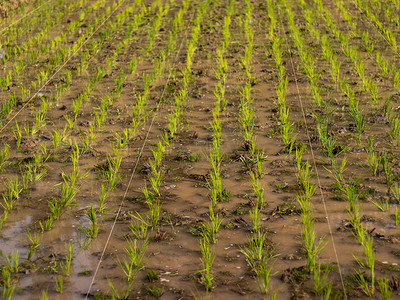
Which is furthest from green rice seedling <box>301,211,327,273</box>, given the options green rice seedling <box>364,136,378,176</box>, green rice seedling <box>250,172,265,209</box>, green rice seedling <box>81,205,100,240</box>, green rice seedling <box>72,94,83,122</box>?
green rice seedling <box>72,94,83,122</box>

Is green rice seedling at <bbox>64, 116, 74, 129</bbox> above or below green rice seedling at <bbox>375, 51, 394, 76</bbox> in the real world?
above

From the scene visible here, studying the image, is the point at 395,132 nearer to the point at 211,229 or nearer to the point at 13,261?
the point at 211,229

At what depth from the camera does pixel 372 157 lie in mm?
4160

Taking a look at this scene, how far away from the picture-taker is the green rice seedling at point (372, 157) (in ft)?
13.4

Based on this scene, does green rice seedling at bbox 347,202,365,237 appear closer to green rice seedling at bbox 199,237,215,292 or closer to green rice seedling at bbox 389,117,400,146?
green rice seedling at bbox 199,237,215,292

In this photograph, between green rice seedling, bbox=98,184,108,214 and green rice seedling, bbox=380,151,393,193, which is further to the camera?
green rice seedling, bbox=380,151,393,193

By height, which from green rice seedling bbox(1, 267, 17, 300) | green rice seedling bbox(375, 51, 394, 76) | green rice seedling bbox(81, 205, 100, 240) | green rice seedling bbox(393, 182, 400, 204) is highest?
green rice seedling bbox(1, 267, 17, 300)

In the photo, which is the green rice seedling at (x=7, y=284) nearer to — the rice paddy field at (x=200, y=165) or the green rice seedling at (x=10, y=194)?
the rice paddy field at (x=200, y=165)

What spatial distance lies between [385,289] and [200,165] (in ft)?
6.43

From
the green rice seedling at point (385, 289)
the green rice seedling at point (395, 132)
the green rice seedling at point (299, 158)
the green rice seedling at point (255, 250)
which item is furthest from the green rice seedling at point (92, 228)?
the green rice seedling at point (395, 132)

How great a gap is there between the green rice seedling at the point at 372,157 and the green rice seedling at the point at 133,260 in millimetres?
1718

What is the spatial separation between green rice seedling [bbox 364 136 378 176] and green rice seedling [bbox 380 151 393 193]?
1.9 inches

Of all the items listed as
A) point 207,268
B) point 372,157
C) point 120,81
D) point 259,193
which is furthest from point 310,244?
point 120,81

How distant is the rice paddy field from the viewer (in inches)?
119
